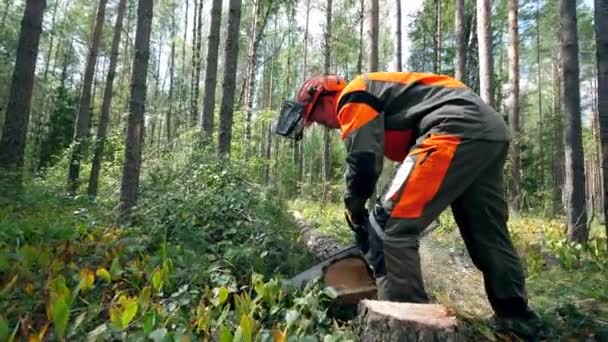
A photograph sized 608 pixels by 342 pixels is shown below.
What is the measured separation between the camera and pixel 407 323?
76.8 inches

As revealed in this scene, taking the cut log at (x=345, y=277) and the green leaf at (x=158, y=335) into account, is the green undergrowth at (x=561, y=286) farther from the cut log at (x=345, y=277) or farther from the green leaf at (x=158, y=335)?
the green leaf at (x=158, y=335)

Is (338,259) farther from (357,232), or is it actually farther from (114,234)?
(114,234)

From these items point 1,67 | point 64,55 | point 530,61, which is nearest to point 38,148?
point 64,55

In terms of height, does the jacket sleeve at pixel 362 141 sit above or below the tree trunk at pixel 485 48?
below

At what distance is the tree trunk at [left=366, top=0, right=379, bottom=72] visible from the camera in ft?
31.4

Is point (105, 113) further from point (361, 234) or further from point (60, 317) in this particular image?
point (60, 317)

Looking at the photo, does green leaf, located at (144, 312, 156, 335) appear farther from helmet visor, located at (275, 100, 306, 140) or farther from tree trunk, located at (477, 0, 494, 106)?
tree trunk, located at (477, 0, 494, 106)

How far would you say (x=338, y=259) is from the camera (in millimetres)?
3045

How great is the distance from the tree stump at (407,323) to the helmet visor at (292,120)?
4.78 ft

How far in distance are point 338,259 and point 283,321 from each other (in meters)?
0.69

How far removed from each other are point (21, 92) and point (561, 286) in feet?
24.1

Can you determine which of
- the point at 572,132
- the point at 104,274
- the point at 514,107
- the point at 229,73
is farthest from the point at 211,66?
the point at 104,274

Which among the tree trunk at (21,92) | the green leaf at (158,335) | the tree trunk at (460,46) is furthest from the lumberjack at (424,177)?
the tree trunk at (460,46)

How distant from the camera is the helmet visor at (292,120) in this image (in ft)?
10.4
